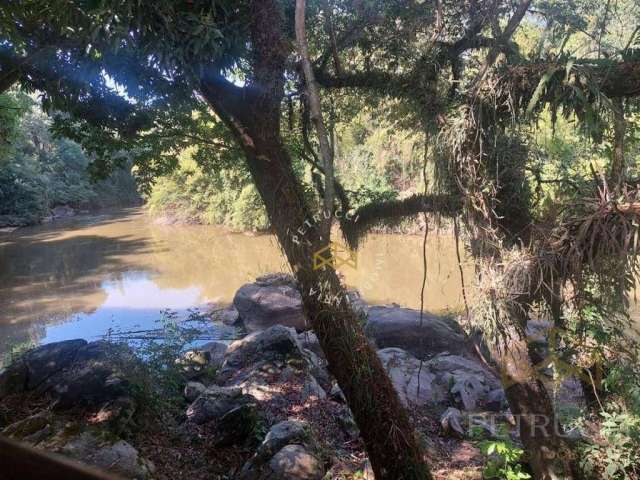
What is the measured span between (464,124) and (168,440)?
409cm

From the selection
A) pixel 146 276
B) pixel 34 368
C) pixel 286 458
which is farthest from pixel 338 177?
pixel 146 276

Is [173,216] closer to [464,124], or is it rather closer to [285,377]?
[285,377]

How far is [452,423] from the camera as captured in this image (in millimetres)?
5898

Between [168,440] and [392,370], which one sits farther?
[392,370]

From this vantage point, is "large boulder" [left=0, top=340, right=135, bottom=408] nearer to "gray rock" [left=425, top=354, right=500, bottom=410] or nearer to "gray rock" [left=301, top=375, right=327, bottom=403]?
"gray rock" [left=301, top=375, right=327, bottom=403]

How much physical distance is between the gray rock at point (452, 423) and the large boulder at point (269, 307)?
4341 millimetres

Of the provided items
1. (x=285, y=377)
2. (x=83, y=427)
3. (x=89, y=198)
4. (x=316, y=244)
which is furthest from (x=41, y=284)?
(x=89, y=198)

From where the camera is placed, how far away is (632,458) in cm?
374

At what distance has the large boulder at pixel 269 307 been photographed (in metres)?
10.3

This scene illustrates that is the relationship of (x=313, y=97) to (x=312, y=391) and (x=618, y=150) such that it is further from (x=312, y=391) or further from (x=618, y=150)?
(x=312, y=391)

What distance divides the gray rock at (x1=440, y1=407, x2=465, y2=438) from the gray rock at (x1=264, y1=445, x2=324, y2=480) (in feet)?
6.55

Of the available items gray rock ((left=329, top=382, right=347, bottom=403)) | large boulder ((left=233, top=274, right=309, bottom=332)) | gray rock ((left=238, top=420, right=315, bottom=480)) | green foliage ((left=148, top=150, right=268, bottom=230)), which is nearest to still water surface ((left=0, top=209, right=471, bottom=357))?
large boulder ((left=233, top=274, right=309, bottom=332))

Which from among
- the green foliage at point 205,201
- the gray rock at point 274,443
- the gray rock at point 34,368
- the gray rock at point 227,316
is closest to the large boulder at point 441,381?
the gray rock at point 274,443

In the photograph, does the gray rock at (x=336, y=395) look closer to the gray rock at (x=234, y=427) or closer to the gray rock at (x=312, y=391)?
the gray rock at (x=312, y=391)
